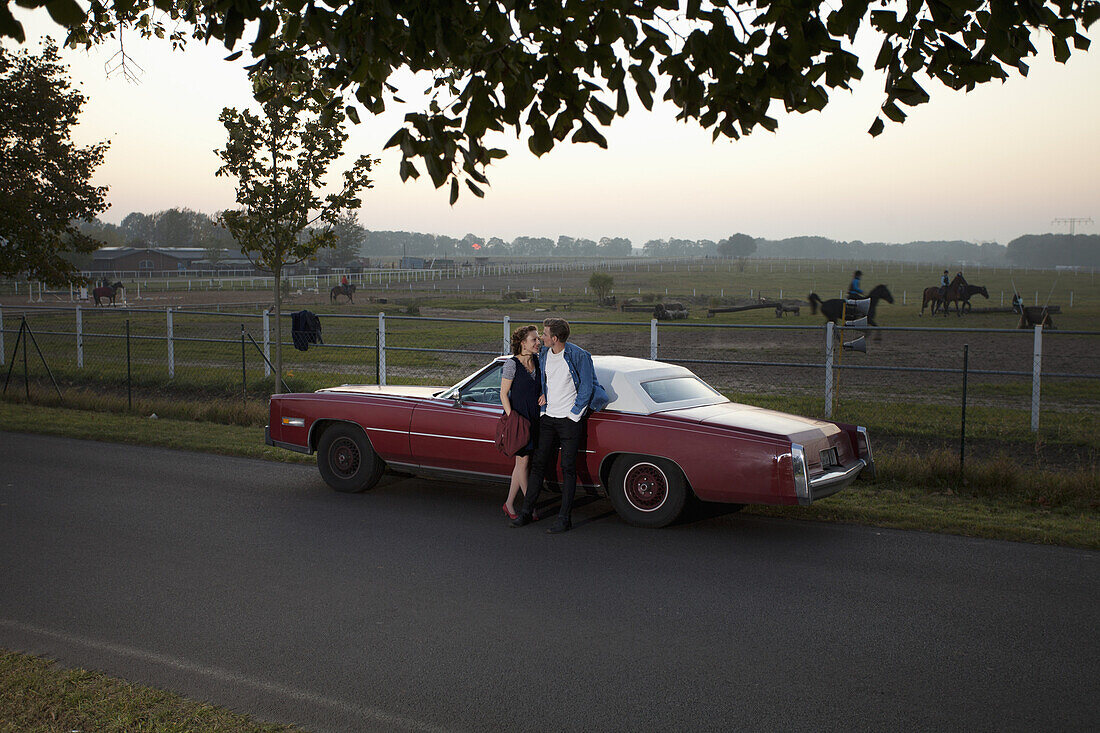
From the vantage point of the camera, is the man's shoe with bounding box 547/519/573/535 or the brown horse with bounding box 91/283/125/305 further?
the brown horse with bounding box 91/283/125/305

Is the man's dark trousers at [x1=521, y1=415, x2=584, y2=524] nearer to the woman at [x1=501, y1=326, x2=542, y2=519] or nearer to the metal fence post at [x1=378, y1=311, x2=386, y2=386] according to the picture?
the woman at [x1=501, y1=326, x2=542, y2=519]

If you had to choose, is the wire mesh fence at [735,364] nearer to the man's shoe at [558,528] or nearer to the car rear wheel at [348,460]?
the car rear wheel at [348,460]

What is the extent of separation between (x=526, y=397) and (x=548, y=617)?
8.23 feet

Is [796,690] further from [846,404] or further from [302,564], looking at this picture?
[846,404]

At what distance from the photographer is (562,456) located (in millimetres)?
7547

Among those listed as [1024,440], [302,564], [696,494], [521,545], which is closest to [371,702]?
[302,564]

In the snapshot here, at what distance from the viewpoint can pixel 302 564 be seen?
258 inches

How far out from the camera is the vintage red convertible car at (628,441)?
23.2 feet

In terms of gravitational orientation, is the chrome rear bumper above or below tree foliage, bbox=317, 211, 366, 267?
below

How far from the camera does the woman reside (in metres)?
7.62

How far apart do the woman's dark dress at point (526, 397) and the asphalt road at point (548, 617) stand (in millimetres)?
750

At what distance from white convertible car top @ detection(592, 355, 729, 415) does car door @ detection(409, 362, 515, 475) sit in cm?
98

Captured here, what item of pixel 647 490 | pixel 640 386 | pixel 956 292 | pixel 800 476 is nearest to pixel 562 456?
pixel 647 490

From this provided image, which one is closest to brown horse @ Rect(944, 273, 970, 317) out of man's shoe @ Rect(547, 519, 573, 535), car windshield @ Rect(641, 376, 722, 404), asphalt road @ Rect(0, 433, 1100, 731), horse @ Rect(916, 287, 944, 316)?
horse @ Rect(916, 287, 944, 316)
